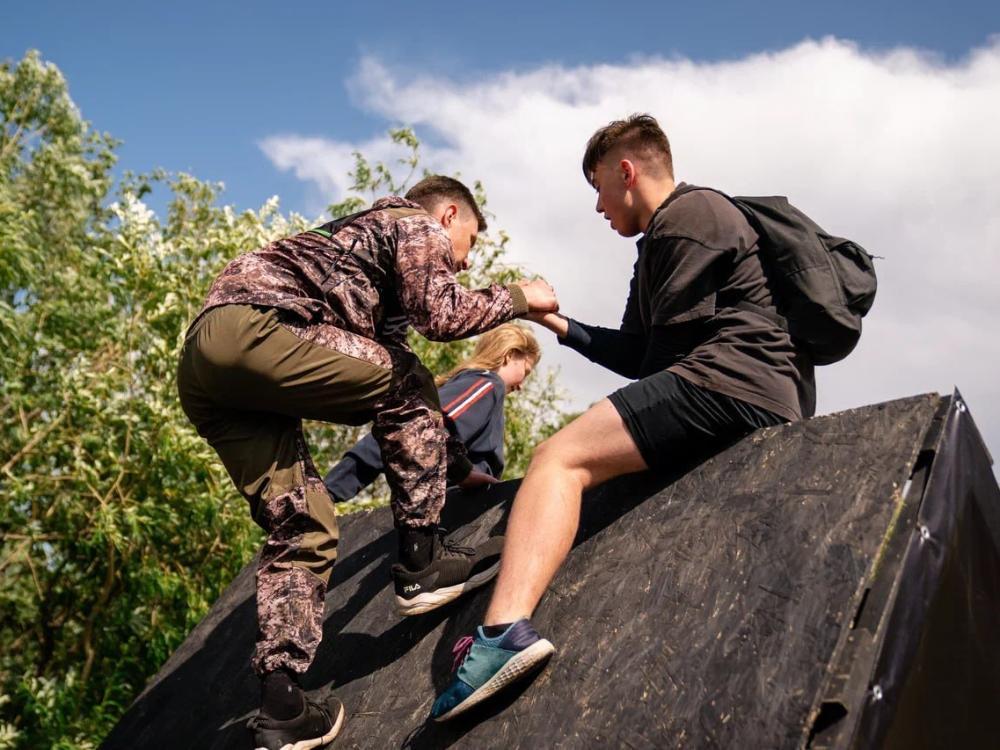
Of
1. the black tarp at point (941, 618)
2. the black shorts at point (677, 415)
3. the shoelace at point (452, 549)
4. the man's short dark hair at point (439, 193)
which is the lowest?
the black tarp at point (941, 618)

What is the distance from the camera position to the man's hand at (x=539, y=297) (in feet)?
11.1

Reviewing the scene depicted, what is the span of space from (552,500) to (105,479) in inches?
241

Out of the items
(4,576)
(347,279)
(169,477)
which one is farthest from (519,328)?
(4,576)

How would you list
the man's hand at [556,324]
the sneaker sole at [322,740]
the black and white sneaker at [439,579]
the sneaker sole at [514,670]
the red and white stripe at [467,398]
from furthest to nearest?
the red and white stripe at [467,398] → the man's hand at [556,324] → the black and white sneaker at [439,579] → the sneaker sole at [322,740] → the sneaker sole at [514,670]

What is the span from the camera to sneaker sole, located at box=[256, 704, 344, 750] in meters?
2.96

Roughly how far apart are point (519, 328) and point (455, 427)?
918 mm

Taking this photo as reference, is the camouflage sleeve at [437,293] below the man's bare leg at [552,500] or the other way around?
the other way around

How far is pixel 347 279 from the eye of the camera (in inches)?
125

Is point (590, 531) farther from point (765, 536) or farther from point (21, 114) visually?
point (21, 114)

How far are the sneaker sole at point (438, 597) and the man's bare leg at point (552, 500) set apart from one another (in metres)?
0.47

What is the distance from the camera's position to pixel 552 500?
278 centimetres

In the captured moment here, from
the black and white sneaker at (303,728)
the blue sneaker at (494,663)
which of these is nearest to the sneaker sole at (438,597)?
the black and white sneaker at (303,728)

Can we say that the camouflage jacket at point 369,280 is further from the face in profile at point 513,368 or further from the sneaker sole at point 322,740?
the face in profile at point 513,368

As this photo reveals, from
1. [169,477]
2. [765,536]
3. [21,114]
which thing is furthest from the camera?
[21,114]
